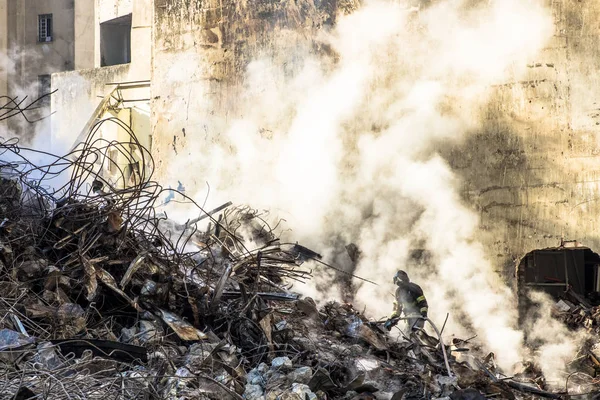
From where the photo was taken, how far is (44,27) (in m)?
28.6

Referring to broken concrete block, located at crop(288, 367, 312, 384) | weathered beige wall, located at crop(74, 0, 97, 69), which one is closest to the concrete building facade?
broken concrete block, located at crop(288, 367, 312, 384)


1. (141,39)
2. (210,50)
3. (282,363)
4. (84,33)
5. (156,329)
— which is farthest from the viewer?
(84,33)

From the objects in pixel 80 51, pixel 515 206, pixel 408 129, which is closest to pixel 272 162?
pixel 408 129

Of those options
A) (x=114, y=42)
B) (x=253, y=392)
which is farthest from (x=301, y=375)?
(x=114, y=42)

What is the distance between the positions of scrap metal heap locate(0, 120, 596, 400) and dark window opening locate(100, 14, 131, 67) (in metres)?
15.2

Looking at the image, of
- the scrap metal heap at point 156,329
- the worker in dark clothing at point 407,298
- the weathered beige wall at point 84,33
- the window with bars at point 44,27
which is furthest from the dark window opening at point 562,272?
the window with bars at point 44,27

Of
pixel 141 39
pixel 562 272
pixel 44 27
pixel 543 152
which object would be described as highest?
pixel 44 27

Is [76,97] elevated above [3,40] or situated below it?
below

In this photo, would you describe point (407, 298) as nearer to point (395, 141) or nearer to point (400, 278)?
point (400, 278)

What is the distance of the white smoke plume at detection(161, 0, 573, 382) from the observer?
10828 mm

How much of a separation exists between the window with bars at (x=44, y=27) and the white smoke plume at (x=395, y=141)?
689 inches

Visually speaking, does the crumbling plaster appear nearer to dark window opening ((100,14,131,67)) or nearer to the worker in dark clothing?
the worker in dark clothing

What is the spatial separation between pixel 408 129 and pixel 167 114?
4.77 m

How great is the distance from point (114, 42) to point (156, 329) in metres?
17.6
